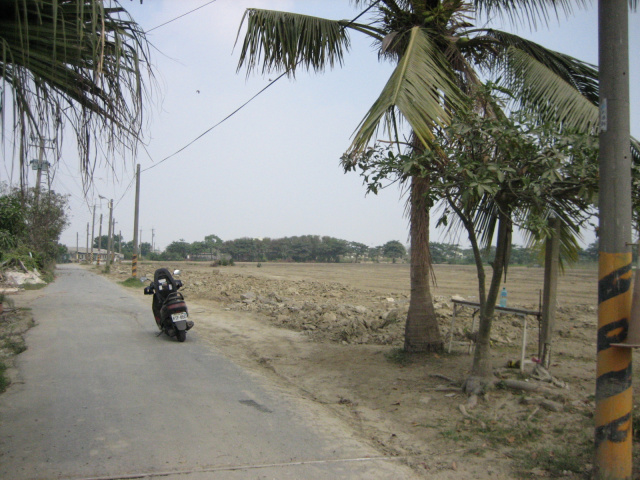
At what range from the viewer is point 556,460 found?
3.97 m

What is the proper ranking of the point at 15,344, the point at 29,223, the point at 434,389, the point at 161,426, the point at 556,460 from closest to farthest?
the point at 556,460 < the point at 161,426 < the point at 434,389 < the point at 15,344 < the point at 29,223

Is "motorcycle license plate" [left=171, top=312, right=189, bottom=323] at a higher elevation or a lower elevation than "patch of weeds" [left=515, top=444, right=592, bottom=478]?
higher

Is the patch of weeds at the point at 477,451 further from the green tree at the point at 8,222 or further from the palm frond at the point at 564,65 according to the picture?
the green tree at the point at 8,222

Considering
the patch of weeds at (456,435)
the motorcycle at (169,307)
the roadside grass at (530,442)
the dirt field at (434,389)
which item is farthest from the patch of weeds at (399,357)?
the motorcycle at (169,307)

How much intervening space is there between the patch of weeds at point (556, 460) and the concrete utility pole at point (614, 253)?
1.11ft

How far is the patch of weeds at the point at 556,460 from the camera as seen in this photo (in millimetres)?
3822

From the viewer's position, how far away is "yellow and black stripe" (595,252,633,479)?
3479mm

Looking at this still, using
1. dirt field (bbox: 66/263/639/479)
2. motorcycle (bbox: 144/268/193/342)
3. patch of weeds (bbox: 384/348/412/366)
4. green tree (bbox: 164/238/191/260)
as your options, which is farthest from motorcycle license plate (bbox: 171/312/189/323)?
green tree (bbox: 164/238/191/260)

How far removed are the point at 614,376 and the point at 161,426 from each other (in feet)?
12.8

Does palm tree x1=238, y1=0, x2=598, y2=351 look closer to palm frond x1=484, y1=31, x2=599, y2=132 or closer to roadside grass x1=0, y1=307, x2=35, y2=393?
palm frond x1=484, y1=31, x2=599, y2=132

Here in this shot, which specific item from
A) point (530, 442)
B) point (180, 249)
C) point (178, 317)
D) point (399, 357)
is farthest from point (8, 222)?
point (180, 249)

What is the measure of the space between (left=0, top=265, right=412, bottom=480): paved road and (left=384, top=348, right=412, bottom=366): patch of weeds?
2044 mm

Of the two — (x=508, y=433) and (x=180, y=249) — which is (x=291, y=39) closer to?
(x=508, y=433)

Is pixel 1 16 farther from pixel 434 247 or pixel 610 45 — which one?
pixel 434 247
